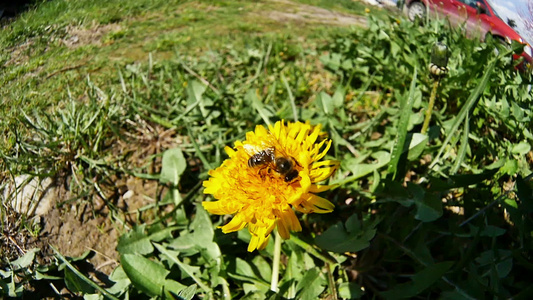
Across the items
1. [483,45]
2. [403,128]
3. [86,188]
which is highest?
[483,45]

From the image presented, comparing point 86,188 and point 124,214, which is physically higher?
point 86,188

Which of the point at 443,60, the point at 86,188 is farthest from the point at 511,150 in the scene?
the point at 86,188

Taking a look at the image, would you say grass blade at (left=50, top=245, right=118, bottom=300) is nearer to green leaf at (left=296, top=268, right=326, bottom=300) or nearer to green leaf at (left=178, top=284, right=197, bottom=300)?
green leaf at (left=178, top=284, right=197, bottom=300)

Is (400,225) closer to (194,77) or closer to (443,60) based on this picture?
(443,60)

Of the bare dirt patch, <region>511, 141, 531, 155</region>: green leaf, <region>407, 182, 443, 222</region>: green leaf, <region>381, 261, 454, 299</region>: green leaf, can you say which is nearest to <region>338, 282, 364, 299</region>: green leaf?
<region>381, 261, 454, 299</region>: green leaf

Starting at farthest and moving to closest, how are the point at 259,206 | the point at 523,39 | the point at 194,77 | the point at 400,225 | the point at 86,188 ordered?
the point at 194,77 → the point at 86,188 → the point at 400,225 → the point at 523,39 → the point at 259,206

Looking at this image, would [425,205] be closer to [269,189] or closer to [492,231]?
[492,231]

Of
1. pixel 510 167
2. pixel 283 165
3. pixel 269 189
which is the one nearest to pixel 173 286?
pixel 269 189
